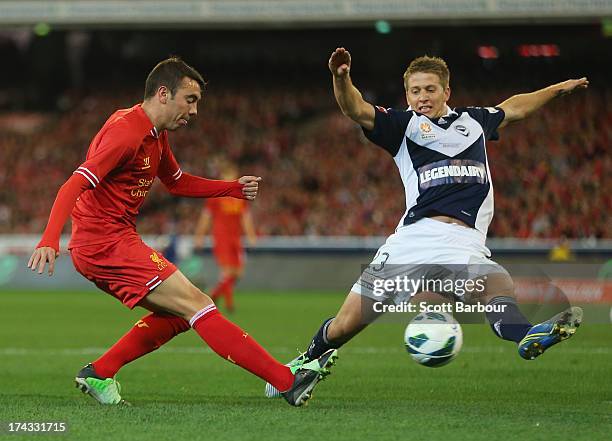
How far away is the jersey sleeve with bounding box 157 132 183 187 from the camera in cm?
701

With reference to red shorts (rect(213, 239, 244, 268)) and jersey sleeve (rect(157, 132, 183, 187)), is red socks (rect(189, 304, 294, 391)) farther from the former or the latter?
red shorts (rect(213, 239, 244, 268))

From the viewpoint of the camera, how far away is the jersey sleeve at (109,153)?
6.11m

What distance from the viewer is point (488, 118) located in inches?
270

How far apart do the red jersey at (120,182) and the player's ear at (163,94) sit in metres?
0.14

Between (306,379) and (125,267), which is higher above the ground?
(125,267)

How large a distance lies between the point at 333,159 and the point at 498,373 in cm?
1870

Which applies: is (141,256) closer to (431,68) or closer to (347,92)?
(347,92)

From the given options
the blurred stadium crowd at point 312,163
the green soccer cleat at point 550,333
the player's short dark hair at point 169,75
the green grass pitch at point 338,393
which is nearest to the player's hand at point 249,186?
the player's short dark hair at point 169,75

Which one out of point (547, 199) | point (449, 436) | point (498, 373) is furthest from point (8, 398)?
point (547, 199)

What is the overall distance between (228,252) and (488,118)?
10.2 m

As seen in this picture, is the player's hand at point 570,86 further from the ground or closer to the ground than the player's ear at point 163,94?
closer to the ground

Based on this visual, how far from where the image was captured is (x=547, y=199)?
71.7 ft

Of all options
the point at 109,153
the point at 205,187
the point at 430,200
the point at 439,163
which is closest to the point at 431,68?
the point at 439,163

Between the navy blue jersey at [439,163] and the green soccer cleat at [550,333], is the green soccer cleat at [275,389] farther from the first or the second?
the green soccer cleat at [550,333]
